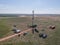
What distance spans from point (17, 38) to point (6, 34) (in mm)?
5420

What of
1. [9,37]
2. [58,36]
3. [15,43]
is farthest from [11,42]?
[58,36]

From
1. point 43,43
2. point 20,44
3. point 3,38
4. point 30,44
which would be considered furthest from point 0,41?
point 43,43

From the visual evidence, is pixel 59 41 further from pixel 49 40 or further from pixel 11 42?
pixel 11 42

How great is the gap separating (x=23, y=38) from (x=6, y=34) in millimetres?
6480

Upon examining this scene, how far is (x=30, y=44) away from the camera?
1505 inches

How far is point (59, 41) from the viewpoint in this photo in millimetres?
41875

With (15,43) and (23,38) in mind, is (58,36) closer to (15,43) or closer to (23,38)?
(23,38)

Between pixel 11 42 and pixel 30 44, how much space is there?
5061 mm

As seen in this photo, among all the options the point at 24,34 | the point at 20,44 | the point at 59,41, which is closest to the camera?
the point at 20,44

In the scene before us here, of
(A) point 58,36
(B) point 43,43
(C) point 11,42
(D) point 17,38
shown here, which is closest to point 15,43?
(C) point 11,42

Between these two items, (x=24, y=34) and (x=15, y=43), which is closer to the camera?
(x=15, y=43)

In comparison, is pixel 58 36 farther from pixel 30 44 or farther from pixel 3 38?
pixel 3 38

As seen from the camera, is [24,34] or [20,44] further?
[24,34]

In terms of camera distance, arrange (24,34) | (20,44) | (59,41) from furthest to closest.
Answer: (24,34)
(59,41)
(20,44)
